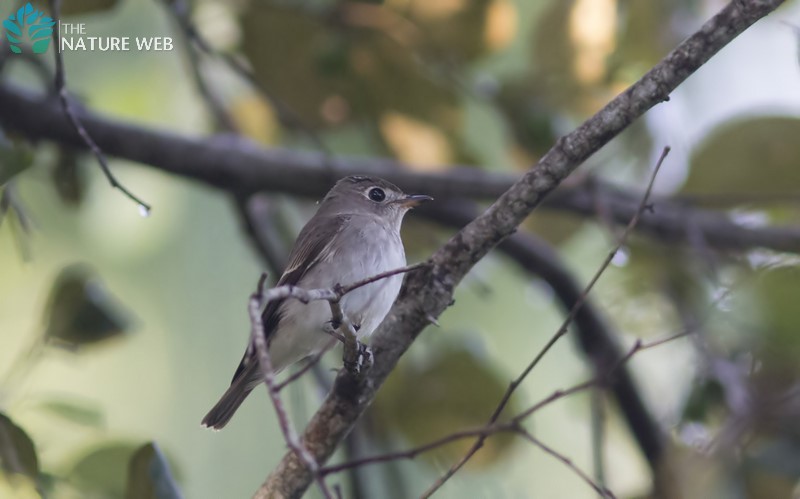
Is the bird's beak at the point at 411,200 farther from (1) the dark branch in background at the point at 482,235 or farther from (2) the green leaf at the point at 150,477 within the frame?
(2) the green leaf at the point at 150,477

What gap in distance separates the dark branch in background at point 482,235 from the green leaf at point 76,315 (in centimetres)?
101

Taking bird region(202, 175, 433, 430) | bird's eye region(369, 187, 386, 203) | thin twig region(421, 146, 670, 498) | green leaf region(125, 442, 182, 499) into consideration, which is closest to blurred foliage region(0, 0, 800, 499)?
green leaf region(125, 442, 182, 499)

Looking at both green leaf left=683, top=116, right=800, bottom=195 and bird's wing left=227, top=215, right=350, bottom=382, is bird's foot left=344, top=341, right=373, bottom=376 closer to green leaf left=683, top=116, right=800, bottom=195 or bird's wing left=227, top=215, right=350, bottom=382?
bird's wing left=227, top=215, right=350, bottom=382

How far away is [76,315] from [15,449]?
2.25 feet

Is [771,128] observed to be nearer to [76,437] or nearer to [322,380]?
[322,380]

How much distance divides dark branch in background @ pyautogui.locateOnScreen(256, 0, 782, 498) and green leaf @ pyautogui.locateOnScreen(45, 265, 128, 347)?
1.01 metres

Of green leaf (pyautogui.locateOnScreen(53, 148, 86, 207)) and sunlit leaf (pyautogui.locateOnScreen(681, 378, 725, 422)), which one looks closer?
sunlit leaf (pyautogui.locateOnScreen(681, 378, 725, 422))

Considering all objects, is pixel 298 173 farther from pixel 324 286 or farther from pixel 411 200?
pixel 324 286

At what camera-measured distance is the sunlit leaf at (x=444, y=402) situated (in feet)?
14.3

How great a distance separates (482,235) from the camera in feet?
8.39

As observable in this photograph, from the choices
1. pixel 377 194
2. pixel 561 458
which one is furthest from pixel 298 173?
pixel 561 458

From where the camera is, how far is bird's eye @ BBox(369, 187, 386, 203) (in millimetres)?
4340

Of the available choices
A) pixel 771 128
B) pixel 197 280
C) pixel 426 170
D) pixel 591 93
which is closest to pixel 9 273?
pixel 197 280

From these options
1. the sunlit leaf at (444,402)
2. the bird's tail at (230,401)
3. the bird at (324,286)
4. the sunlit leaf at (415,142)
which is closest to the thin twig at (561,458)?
the bird at (324,286)
